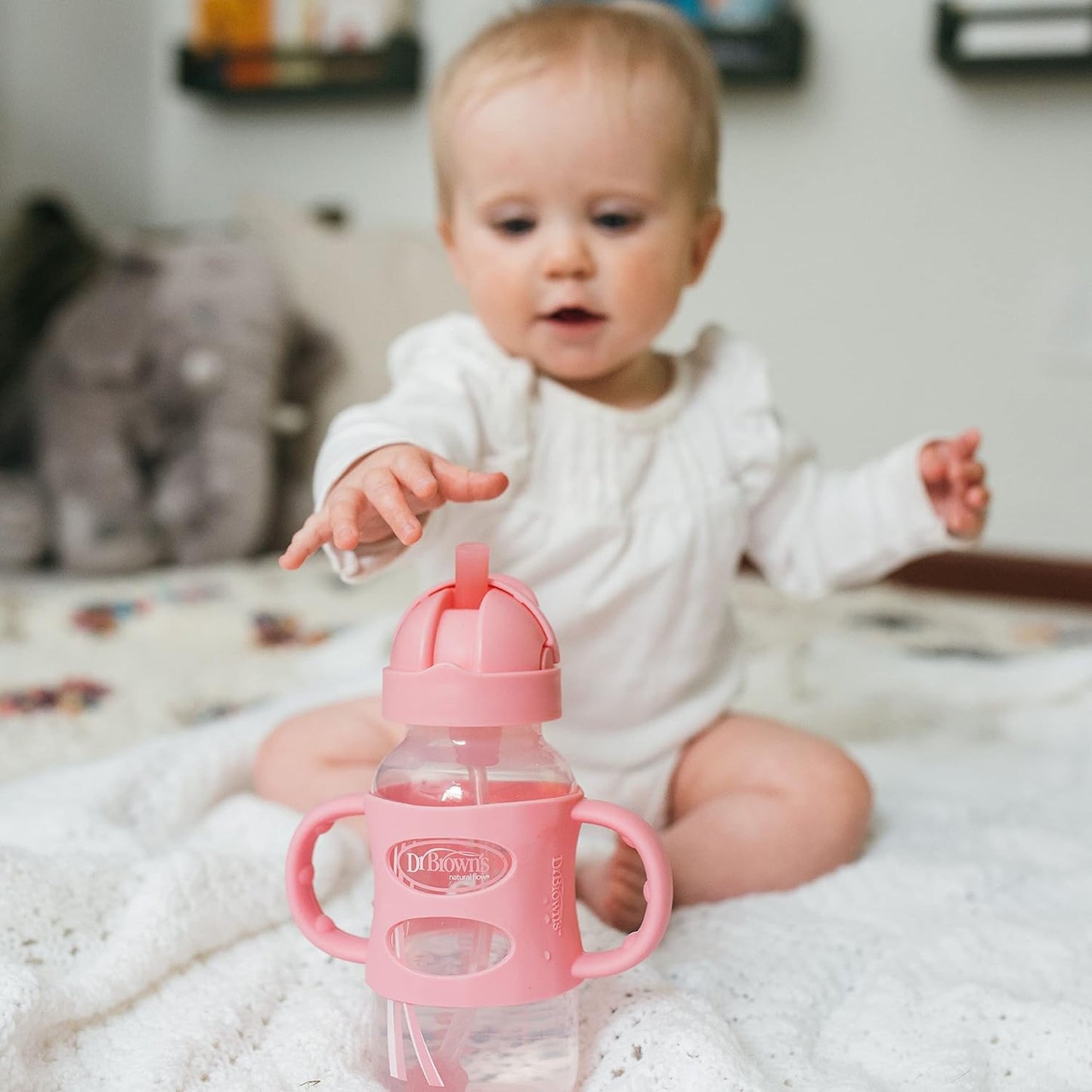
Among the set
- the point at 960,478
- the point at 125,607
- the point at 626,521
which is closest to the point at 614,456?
the point at 626,521

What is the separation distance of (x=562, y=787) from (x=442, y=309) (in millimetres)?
1764

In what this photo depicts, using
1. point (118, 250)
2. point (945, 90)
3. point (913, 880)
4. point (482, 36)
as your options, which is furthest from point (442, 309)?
point (913, 880)

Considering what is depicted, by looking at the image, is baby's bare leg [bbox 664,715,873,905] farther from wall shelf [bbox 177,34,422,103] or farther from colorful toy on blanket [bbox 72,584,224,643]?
wall shelf [bbox 177,34,422,103]

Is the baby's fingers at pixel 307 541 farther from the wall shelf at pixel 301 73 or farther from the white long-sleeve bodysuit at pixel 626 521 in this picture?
the wall shelf at pixel 301 73

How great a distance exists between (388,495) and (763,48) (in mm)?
1780

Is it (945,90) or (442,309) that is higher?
(945,90)

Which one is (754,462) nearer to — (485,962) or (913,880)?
(913,880)

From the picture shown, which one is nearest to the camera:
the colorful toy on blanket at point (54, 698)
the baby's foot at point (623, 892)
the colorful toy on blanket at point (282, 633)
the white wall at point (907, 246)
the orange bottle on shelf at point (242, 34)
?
the baby's foot at point (623, 892)

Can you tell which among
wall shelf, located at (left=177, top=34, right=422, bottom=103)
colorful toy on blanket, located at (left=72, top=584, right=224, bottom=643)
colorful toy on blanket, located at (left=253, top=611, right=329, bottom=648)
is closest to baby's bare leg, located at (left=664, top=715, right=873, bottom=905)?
colorful toy on blanket, located at (left=253, top=611, right=329, bottom=648)

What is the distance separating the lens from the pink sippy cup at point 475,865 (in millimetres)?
553

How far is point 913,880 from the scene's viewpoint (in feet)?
2.81

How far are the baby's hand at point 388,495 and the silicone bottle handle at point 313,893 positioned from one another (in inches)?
4.5

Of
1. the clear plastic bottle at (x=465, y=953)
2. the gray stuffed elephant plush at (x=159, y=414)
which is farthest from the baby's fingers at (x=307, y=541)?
the gray stuffed elephant plush at (x=159, y=414)

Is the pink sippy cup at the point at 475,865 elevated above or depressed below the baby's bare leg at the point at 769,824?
above
